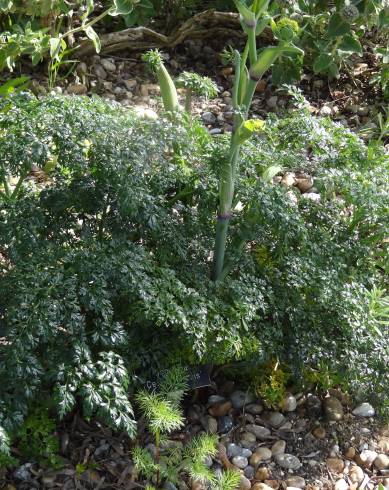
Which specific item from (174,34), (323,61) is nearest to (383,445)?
(323,61)

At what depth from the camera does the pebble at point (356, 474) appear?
8.63 ft

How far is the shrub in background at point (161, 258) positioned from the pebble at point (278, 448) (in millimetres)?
353

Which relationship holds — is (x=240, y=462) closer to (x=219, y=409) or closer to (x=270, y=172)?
(x=219, y=409)

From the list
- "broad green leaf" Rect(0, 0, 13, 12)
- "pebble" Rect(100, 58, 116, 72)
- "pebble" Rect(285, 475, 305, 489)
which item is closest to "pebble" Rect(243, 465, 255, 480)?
"pebble" Rect(285, 475, 305, 489)

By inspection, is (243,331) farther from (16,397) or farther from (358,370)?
(16,397)

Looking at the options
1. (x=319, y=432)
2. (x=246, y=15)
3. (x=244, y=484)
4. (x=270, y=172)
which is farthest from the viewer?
(x=319, y=432)

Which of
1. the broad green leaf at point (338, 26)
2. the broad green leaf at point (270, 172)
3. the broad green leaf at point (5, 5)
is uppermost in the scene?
the broad green leaf at point (5, 5)

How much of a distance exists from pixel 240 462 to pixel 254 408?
24 centimetres

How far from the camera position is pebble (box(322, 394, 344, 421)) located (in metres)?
2.77

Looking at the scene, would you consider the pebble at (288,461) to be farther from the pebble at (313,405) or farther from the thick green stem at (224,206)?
the thick green stem at (224,206)

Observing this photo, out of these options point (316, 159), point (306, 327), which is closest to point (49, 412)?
point (306, 327)

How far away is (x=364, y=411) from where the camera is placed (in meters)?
2.83

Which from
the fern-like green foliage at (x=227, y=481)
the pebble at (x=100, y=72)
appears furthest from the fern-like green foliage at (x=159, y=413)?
the pebble at (x=100, y=72)

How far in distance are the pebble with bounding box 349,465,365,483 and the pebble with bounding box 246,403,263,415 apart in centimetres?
38
